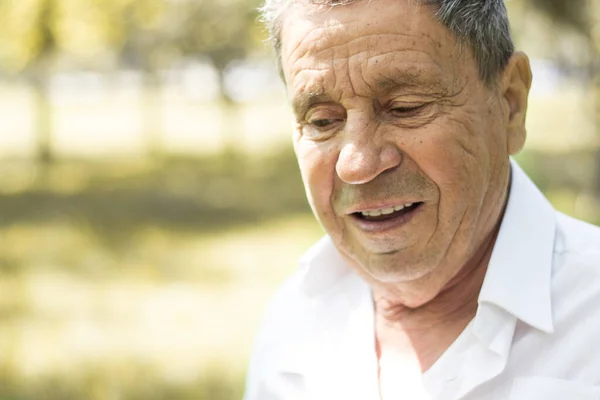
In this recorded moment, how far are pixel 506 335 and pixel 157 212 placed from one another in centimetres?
1262

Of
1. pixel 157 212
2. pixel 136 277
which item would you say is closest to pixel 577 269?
pixel 136 277

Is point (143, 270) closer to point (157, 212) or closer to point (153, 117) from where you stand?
point (157, 212)

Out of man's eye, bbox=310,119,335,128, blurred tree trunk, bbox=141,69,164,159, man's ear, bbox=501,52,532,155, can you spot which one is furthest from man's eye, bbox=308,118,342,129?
blurred tree trunk, bbox=141,69,164,159

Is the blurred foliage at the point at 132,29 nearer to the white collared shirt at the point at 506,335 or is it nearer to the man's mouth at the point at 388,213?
the white collared shirt at the point at 506,335

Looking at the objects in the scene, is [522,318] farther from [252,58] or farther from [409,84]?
[252,58]

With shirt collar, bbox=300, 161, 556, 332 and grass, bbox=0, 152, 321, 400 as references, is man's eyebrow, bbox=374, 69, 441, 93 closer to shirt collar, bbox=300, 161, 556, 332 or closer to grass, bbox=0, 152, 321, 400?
shirt collar, bbox=300, 161, 556, 332

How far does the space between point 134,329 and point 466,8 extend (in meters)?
6.62

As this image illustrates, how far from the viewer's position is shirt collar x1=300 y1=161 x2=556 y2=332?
1626 mm

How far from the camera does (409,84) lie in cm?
164

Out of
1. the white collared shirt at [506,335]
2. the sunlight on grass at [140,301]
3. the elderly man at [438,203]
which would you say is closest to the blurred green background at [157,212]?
the sunlight on grass at [140,301]

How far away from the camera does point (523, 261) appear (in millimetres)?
1715

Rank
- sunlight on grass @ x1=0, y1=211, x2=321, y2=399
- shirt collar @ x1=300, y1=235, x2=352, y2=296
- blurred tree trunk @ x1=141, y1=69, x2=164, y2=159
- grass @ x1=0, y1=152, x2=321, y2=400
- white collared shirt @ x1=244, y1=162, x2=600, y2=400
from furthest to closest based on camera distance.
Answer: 1. blurred tree trunk @ x1=141, y1=69, x2=164, y2=159
2. sunlight on grass @ x1=0, y1=211, x2=321, y2=399
3. grass @ x1=0, y1=152, x2=321, y2=400
4. shirt collar @ x1=300, y1=235, x2=352, y2=296
5. white collared shirt @ x1=244, y1=162, x2=600, y2=400

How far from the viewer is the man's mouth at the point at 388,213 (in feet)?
5.61

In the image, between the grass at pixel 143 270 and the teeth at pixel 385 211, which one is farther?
the grass at pixel 143 270
